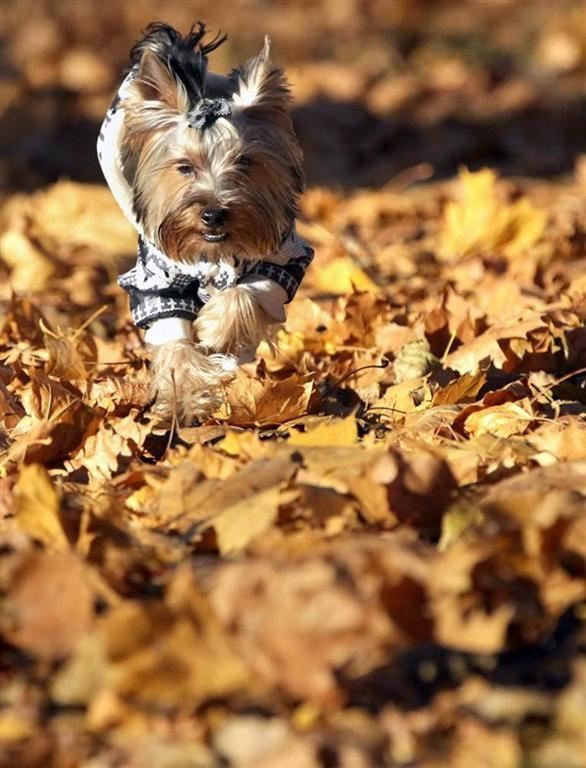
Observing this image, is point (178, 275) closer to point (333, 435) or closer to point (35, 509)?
point (333, 435)

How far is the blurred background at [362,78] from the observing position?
10289 mm

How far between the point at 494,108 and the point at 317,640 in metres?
9.37

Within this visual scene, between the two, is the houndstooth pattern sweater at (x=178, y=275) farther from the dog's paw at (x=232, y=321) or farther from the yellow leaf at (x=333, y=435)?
the yellow leaf at (x=333, y=435)

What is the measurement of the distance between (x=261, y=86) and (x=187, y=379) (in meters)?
1.01

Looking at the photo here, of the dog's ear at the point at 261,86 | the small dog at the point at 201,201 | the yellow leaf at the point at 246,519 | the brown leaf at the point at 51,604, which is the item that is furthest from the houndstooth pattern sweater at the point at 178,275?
the brown leaf at the point at 51,604

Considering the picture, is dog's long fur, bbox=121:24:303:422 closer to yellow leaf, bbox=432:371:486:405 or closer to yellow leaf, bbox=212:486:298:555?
yellow leaf, bbox=432:371:486:405

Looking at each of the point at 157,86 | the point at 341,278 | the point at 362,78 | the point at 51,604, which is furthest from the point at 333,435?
the point at 362,78

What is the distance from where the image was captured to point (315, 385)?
450cm

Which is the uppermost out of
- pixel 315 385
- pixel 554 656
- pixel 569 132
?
pixel 554 656

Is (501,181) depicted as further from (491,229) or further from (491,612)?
(491,612)

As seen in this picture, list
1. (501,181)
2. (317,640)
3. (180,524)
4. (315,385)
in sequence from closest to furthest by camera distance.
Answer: (317,640), (180,524), (315,385), (501,181)

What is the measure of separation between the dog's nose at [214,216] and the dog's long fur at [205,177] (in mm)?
14

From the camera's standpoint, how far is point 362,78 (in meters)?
12.3

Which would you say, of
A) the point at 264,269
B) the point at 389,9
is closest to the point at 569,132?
the point at 389,9
